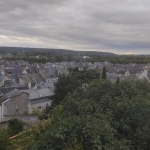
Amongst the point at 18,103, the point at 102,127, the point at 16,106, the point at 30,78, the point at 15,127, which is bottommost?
the point at 16,106

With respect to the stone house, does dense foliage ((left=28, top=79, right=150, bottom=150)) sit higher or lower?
A: higher

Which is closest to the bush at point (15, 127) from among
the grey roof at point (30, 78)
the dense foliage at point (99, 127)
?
the dense foliage at point (99, 127)

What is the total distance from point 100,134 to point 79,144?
31.5 inches

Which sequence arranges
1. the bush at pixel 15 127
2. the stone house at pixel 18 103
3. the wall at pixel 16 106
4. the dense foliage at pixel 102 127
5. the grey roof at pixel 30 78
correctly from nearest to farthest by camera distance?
the dense foliage at pixel 102 127 → the bush at pixel 15 127 → the stone house at pixel 18 103 → the wall at pixel 16 106 → the grey roof at pixel 30 78

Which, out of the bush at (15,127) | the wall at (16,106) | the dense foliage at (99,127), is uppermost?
the dense foliage at (99,127)

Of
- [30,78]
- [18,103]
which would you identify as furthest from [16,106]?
[30,78]

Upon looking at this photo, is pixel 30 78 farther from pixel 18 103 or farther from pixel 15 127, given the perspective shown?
pixel 15 127

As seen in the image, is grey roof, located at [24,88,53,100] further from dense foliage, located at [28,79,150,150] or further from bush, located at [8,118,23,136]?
dense foliage, located at [28,79,150,150]

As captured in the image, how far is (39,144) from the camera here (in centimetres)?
599

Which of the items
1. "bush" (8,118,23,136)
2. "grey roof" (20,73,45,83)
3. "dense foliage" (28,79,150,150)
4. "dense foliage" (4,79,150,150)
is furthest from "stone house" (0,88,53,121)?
"grey roof" (20,73,45,83)

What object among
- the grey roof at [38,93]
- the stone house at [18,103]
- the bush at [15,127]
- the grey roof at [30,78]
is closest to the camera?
the bush at [15,127]

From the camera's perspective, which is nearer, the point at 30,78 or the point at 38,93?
the point at 38,93

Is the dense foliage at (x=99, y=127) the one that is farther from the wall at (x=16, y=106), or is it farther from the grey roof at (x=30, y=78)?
the grey roof at (x=30, y=78)

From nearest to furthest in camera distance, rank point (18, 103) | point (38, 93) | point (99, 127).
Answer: point (99, 127) < point (18, 103) < point (38, 93)
